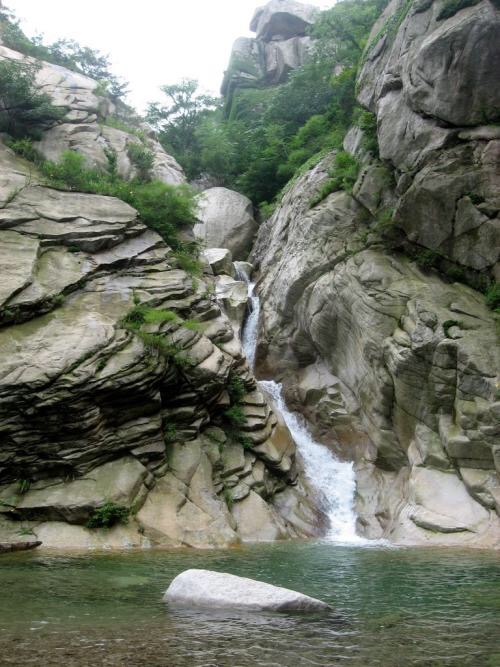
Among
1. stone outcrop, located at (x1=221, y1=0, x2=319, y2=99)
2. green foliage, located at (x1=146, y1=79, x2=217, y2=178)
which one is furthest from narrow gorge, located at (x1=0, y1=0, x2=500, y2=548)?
stone outcrop, located at (x1=221, y1=0, x2=319, y2=99)

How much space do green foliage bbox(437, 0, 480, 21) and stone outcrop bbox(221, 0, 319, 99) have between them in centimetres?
3493

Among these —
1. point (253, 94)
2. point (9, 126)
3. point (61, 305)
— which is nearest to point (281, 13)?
point (253, 94)

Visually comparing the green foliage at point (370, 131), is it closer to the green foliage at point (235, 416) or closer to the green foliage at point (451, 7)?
the green foliage at point (451, 7)

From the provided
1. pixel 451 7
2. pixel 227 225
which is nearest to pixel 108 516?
pixel 451 7

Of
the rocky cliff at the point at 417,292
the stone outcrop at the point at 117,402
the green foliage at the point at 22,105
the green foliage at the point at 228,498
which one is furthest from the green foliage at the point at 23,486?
the green foliage at the point at 22,105

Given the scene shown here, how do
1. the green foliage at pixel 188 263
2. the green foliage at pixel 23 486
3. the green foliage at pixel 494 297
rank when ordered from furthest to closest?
the green foliage at pixel 188 263 → the green foliage at pixel 494 297 → the green foliage at pixel 23 486

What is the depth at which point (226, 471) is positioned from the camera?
57.6ft

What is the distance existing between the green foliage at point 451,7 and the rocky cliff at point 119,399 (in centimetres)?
→ 1333

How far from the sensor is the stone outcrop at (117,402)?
1475 cm

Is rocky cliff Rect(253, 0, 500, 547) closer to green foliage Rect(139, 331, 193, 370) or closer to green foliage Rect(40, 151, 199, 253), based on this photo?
green foliage Rect(40, 151, 199, 253)

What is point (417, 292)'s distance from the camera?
20.1m

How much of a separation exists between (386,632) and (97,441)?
11.2m

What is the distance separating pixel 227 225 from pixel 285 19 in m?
31.8

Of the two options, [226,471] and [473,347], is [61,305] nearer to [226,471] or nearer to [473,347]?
[226,471]
